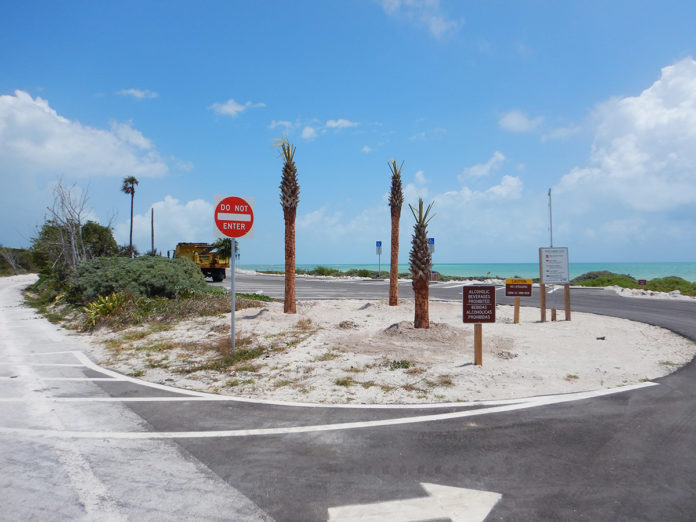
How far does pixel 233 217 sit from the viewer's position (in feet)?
27.9

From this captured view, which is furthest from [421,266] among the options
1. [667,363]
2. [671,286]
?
[671,286]

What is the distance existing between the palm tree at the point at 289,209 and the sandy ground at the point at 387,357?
0.83 m

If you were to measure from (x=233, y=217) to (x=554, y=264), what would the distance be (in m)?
10.1

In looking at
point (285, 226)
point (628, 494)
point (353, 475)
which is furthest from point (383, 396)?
point (285, 226)

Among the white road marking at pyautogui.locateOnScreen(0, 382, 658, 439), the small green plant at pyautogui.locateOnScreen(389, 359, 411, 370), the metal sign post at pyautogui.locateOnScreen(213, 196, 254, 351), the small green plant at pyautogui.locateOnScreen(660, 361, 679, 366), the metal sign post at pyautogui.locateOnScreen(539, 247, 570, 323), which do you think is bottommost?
the white road marking at pyautogui.locateOnScreen(0, 382, 658, 439)

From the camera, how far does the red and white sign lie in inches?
328

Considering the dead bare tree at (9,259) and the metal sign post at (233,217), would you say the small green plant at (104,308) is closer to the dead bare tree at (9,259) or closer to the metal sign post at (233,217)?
the metal sign post at (233,217)

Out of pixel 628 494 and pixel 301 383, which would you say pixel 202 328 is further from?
pixel 628 494

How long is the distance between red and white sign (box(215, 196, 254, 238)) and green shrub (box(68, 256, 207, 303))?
7209mm

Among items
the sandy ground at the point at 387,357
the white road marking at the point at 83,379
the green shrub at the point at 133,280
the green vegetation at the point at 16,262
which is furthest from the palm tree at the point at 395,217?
the green vegetation at the point at 16,262

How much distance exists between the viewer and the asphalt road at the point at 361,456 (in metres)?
3.16

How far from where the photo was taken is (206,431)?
465cm

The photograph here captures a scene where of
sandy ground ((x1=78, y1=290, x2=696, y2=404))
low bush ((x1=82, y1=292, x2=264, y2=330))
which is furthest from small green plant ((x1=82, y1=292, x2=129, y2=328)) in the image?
sandy ground ((x1=78, y1=290, x2=696, y2=404))

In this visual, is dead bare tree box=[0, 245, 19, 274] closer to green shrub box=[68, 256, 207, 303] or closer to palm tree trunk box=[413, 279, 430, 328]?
green shrub box=[68, 256, 207, 303]
